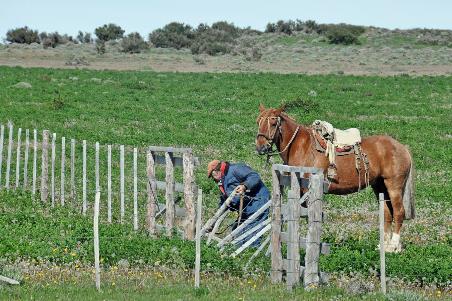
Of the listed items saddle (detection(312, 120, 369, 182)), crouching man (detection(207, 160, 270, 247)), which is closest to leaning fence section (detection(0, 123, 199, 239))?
crouching man (detection(207, 160, 270, 247))

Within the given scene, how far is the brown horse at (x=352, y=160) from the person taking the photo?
17.9m

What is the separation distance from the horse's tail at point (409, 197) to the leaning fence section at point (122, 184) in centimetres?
408

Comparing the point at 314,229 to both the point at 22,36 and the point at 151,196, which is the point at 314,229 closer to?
the point at 151,196

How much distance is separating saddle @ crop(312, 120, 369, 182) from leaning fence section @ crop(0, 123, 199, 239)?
7.90ft

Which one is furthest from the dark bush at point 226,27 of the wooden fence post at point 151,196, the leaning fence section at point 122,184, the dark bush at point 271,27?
the wooden fence post at point 151,196

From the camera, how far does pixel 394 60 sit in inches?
3209

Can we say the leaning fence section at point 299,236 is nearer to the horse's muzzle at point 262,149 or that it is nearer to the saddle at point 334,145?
the horse's muzzle at point 262,149

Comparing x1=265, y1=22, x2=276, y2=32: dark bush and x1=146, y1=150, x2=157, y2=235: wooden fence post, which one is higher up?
x1=265, y1=22, x2=276, y2=32: dark bush

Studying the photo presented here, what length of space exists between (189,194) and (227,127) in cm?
1836

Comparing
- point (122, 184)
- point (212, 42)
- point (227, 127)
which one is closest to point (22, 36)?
point (212, 42)

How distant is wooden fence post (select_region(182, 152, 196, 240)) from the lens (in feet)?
57.0

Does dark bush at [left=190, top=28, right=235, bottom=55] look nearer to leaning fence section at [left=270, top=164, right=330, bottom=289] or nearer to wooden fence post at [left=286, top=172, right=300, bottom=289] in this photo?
leaning fence section at [left=270, top=164, right=330, bottom=289]

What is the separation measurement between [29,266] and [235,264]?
3.16m

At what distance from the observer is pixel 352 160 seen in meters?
18.2
